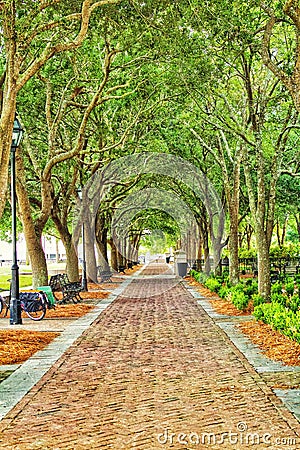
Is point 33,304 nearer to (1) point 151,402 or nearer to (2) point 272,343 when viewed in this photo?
(2) point 272,343

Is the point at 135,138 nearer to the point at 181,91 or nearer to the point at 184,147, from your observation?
the point at 184,147

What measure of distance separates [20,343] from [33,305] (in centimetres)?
446

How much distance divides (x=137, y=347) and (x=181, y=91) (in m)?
8.81

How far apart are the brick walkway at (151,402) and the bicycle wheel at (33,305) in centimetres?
379

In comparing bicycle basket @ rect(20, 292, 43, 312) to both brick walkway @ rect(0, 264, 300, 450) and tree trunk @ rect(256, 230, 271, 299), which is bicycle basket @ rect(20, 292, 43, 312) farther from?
tree trunk @ rect(256, 230, 271, 299)


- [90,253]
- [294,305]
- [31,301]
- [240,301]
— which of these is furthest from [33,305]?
[90,253]

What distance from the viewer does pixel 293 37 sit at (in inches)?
618

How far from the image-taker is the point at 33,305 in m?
16.3

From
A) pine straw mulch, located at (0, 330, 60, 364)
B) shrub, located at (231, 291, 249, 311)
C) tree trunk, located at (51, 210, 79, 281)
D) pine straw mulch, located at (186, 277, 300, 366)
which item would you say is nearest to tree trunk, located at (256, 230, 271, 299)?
shrub, located at (231, 291, 249, 311)

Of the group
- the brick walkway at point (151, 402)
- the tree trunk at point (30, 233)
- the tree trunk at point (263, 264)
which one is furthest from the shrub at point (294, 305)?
the tree trunk at point (30, 233)

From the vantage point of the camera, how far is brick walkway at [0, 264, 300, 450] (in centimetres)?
607

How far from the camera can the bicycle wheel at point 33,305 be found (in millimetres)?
16188

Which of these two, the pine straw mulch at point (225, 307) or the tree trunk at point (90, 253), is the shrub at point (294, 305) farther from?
the tree trunk at point (90, 253)

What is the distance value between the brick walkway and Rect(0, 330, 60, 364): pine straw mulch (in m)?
0.76
